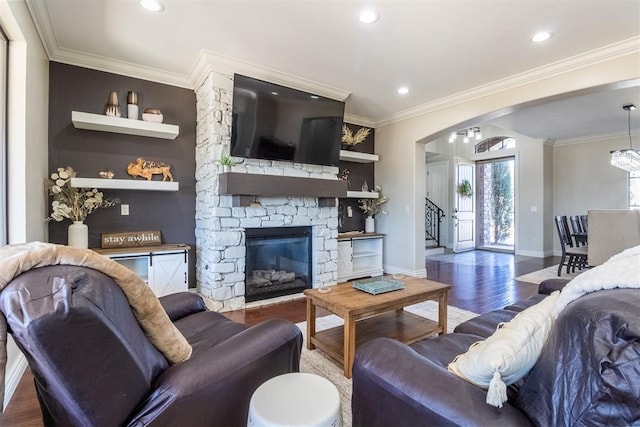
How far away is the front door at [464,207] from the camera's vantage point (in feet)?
26.9

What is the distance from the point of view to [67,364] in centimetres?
86

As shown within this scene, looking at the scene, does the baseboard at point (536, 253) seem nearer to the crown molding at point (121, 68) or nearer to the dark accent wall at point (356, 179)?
the dark accent wall at point (356, 179)

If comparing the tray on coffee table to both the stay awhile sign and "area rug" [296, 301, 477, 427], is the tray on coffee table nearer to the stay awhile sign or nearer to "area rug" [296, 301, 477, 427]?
"area rug" [296, 301, 477, 427]

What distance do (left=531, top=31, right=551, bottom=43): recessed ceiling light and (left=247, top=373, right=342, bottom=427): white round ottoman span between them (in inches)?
139

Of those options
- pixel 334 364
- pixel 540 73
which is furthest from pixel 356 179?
pixel 334 364

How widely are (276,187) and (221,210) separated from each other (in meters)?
0.69

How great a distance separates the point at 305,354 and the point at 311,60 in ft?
9.80

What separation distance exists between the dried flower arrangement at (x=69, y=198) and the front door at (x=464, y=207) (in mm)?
7585

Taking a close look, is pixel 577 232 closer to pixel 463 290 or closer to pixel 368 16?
pixel 463 290

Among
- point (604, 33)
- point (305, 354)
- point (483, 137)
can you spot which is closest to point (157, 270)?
point (305, 354)

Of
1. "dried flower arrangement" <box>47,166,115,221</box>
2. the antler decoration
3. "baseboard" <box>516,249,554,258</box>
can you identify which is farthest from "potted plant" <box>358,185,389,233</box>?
"baseboard" <box>516,249,554,258</box>

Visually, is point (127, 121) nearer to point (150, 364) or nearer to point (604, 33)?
point (150, 364)

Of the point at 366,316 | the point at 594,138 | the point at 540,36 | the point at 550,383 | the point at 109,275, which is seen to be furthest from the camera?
the point at 594,138

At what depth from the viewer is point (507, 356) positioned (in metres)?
0.96
